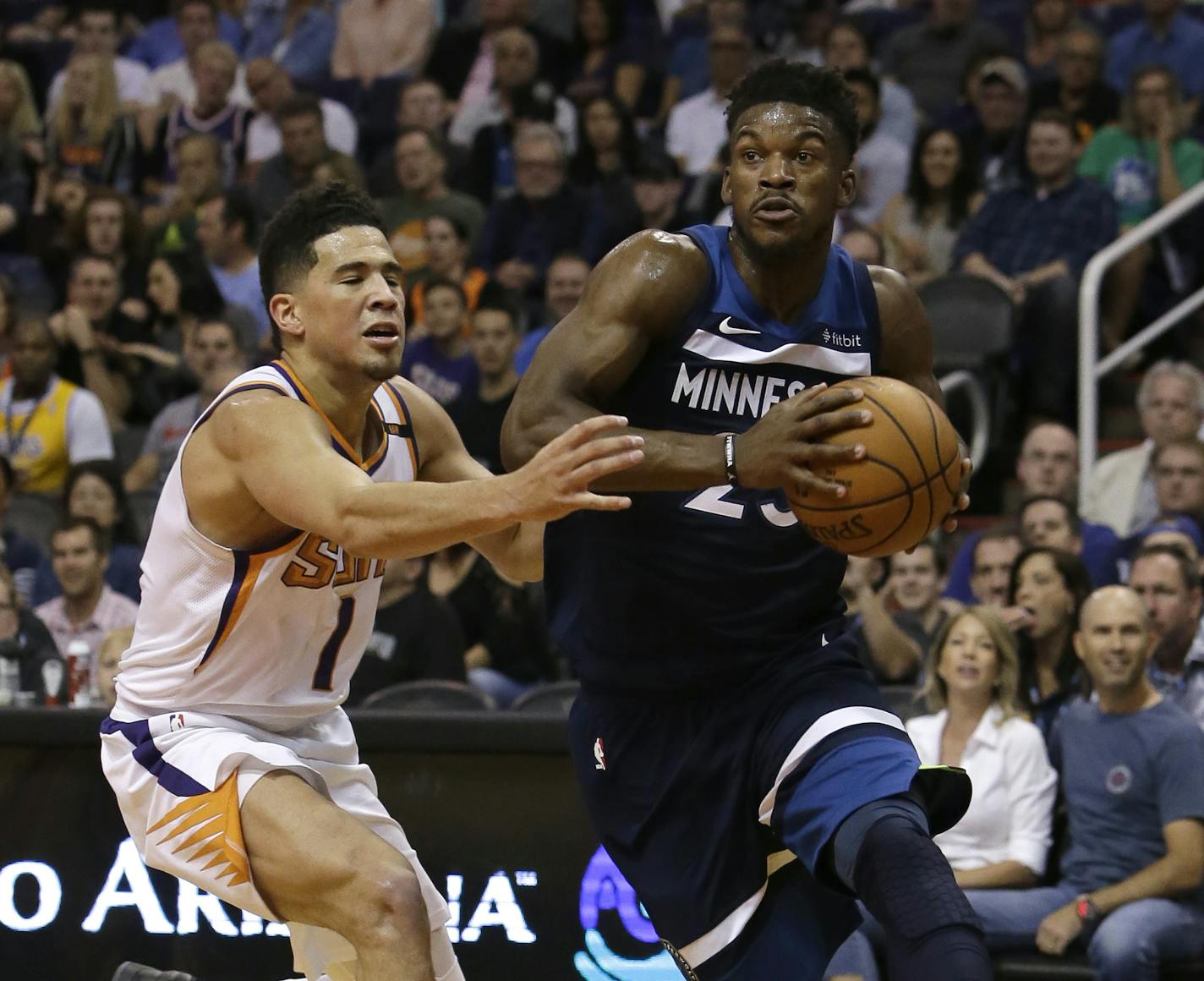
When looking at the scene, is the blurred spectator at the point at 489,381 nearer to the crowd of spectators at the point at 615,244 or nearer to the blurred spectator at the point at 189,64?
the crowd of spectators at the point at 615,244

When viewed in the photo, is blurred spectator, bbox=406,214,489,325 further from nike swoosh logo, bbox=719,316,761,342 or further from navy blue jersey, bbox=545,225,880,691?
nike swoosh logo, bbox=719,316,761,342

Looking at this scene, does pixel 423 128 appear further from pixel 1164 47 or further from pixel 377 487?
pixel 377 487

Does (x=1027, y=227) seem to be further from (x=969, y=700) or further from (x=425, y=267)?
(x=969, y=700)

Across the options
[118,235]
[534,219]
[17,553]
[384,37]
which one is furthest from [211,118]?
[17,553]

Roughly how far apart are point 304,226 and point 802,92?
3.56 feet

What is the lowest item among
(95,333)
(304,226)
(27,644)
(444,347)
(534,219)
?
(27,644)

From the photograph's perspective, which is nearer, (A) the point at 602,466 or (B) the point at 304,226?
(A) the point at 602,466

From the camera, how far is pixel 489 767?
18.5 feet

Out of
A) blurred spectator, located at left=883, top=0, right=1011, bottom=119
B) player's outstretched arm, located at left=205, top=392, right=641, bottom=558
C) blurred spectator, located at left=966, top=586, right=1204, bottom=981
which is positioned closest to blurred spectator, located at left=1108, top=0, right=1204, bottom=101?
blurred spectator, located at left=883, top=0, right=1011, bottom=119

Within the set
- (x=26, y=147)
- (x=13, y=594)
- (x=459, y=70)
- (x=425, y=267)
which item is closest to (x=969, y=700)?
(x=13, y=594)

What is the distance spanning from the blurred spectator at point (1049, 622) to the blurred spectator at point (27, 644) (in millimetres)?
3347

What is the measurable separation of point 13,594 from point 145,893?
6.14 ft

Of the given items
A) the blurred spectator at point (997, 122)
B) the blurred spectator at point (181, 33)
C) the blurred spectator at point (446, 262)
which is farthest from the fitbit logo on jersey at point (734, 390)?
the blurred spectator at point (181, 33)

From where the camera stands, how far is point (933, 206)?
9.66 metres
